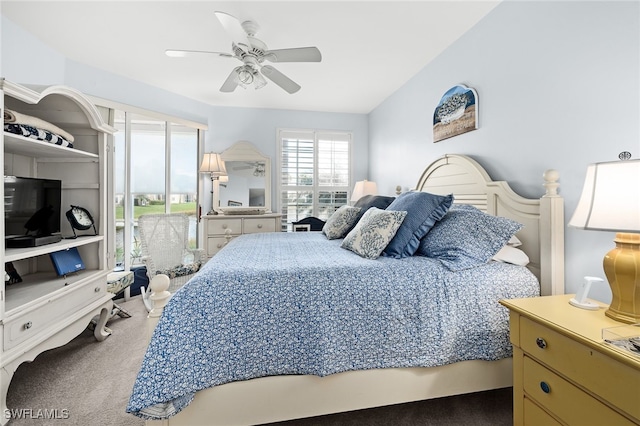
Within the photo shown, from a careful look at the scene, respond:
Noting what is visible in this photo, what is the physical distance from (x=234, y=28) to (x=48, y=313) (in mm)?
2067

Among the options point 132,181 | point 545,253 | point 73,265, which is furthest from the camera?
point 132,181

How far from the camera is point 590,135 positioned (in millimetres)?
1364

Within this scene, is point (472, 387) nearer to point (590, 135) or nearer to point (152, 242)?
point (590, 135)

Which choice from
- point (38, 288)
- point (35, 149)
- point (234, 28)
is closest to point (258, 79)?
point (234, 28)

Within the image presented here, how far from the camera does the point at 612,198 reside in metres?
0.94

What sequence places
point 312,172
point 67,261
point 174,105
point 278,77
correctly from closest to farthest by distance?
point 67,261 < point 278,77 < point 174,105 < point 312,172

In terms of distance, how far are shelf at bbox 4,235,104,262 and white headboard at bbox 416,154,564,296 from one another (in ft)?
9.12

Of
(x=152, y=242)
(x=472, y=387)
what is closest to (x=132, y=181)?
(x=152, y=242)

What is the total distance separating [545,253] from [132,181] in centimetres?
404

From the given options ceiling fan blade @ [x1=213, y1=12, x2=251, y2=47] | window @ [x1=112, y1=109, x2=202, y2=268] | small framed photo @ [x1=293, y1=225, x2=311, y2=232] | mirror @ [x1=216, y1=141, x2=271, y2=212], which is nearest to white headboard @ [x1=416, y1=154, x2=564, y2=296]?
ceiling fan blade @ [x1=213, y1=12, x2=251, y2=47]

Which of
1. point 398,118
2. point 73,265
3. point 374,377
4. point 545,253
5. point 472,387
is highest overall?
point 398,118

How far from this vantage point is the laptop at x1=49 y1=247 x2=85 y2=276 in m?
1.85

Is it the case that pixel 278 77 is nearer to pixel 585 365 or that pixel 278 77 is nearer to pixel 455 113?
pixel 455 113

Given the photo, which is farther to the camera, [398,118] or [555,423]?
[398,118]
